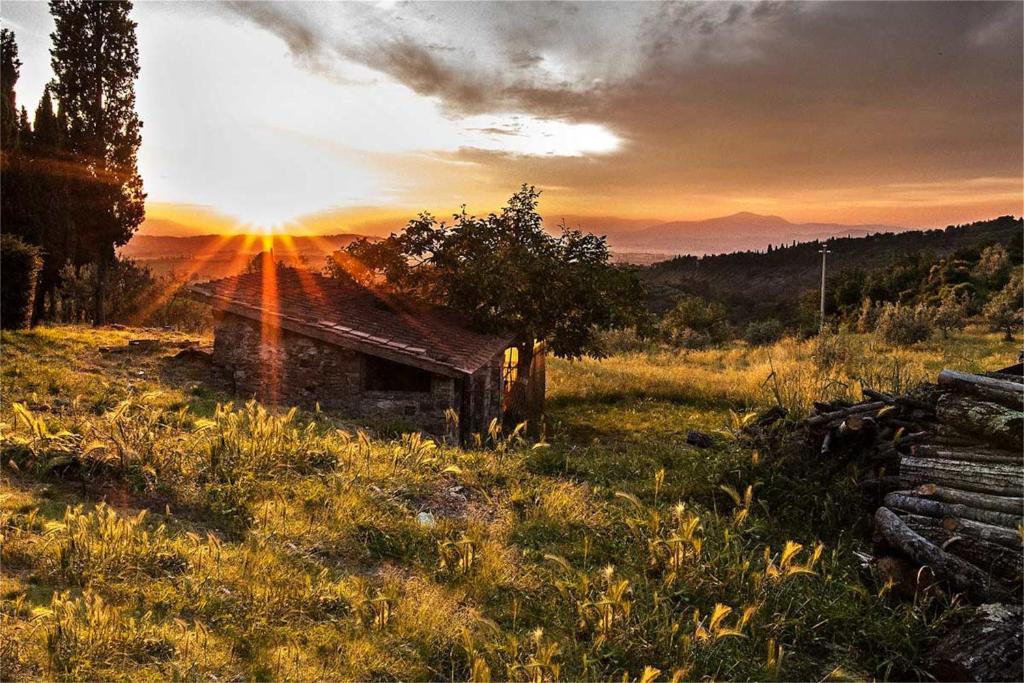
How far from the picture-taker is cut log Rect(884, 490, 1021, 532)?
6270 mm

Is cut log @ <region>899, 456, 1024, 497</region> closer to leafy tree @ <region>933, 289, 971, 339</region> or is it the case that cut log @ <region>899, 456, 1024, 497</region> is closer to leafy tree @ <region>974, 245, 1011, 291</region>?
leafy tree @ <region>933, 289, 971, 339</region>

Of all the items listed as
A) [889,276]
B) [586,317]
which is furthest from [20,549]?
[889,276]

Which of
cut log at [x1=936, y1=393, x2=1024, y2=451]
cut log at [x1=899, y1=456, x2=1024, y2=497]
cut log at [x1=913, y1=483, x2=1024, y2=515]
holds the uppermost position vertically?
cut log at [x1=936, y1=393, x2=1024, y2=451]

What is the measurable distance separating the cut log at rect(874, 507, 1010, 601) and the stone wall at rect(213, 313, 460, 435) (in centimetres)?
984

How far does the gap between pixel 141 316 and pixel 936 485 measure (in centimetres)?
4020

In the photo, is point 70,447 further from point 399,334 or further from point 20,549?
point 399,334

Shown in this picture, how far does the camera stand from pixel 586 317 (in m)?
21.2

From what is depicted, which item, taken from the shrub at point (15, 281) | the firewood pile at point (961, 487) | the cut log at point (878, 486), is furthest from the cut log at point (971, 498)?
the shrub at point (15, 281)

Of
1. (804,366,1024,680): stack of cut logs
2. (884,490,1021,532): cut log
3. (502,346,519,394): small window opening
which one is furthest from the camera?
(502,346,519,394): small window opening

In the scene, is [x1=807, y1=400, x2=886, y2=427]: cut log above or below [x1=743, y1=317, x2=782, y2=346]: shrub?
above

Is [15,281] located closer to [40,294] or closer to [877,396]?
[40,294]

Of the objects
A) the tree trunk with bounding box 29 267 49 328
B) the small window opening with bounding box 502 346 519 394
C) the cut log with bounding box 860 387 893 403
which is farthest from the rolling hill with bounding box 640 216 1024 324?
the cut log with bounding box 860 387 893 403

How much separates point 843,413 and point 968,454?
2311 millimetres

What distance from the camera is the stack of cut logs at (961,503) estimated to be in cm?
513
